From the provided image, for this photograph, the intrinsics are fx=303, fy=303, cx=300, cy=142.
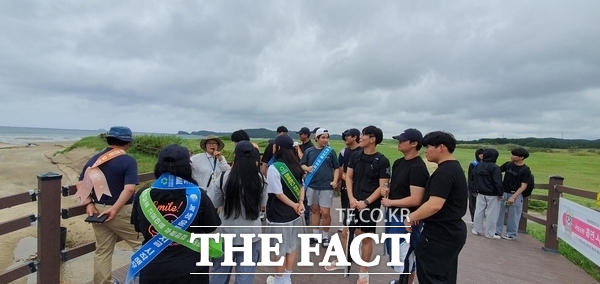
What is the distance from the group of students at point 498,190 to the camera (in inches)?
221

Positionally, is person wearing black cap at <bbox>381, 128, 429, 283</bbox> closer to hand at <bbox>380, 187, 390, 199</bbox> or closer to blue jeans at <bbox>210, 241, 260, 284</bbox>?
hand at <bbox>380, 187, 390, 199</bbox>

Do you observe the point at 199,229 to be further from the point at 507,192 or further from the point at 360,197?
the point at 507,192

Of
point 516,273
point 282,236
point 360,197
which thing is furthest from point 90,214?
point 516,273

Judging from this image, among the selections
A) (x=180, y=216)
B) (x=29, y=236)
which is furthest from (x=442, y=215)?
(x=29, y=236)

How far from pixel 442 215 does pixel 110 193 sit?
2.96 meters

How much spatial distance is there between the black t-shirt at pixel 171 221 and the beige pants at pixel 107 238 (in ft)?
3.17

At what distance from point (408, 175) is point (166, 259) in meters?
2.25

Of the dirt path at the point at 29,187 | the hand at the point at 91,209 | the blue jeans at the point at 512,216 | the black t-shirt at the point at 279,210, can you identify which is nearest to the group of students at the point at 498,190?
the blue jeans at the point at 512,216

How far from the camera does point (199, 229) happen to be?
2.14 metres

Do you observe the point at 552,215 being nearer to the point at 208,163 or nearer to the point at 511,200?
the point at 511,200

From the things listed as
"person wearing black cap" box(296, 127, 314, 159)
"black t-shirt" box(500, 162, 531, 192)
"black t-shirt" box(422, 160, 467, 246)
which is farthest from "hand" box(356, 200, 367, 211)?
"black t-shirt" box(500, 162, 531, 192)

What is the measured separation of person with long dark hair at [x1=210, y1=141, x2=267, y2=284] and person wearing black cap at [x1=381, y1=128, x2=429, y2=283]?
132 centimetres

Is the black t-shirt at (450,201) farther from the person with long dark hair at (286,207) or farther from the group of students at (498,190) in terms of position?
the group of students at (498,190)

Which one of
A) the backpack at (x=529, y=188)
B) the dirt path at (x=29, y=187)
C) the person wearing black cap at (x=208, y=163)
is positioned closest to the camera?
the person wearing black cap at (x=208, y=163)
